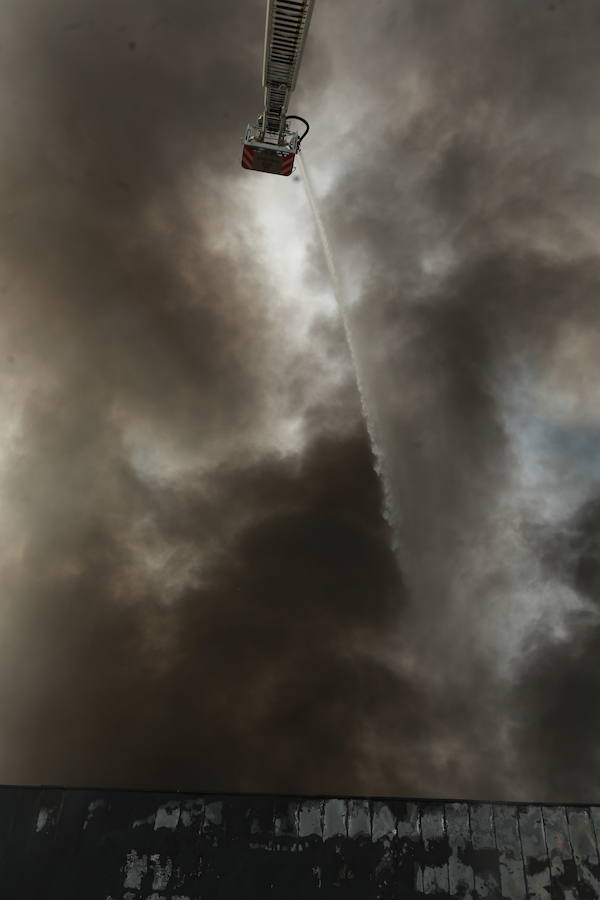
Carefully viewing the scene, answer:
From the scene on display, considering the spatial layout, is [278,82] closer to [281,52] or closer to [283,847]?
[281,52]

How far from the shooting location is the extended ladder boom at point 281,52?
1708cm

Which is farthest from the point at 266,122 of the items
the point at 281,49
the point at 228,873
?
the point at 228,873

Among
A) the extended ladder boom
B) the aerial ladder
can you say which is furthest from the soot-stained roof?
the extended ladder boom

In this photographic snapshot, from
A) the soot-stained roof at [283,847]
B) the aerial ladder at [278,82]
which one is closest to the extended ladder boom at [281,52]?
the aerial ladder at [278,82]

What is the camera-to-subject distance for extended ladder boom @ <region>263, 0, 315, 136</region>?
1708cm

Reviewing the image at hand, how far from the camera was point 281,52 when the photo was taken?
19.4 metres

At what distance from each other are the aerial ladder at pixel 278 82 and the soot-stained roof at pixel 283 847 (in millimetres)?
21433

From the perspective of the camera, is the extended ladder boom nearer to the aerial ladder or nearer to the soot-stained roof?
the aerial ladder

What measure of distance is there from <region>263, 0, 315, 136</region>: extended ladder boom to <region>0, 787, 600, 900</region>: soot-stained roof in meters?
22.7

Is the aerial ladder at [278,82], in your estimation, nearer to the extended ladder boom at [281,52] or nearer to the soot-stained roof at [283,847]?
the extended ladder boom at [281,52]

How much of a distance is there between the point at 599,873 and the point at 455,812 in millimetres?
3794

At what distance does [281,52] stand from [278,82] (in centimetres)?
128

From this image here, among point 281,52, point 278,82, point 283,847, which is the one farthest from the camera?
point 278,82

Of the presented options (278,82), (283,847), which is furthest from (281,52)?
(283,847)
